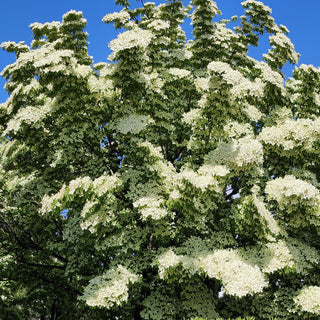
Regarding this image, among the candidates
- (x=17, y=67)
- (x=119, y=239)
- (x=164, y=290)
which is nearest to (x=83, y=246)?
(x=119, y=239)

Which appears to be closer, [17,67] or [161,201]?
[161,201]

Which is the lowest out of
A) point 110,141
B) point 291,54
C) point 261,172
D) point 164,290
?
point 164,290

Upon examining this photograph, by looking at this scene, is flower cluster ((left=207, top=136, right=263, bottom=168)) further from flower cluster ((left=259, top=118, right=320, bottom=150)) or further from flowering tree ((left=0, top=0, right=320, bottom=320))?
flower cluster ((left=259, top=118, right=320, bottom=150))

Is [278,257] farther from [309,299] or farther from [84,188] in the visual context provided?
[84,188]

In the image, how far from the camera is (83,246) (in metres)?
12.3

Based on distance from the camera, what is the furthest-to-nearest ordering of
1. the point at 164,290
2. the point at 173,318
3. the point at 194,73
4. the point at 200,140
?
the point at 194,73, the point at 200,140, the point at 164,290, the point at 173,318

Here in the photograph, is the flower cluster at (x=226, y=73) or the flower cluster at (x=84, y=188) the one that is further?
the flower cluster at (x=226, y=73)

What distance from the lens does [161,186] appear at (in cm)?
1101

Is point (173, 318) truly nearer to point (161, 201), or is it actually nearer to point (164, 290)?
point (164, 290)

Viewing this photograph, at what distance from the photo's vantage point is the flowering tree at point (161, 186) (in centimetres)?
996

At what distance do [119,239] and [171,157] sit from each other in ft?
22.0

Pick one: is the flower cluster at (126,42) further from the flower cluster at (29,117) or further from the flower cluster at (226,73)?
the flower cluster at (29,117)

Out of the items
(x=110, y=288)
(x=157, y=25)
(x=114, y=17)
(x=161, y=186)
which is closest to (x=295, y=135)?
(x=161, y=186)

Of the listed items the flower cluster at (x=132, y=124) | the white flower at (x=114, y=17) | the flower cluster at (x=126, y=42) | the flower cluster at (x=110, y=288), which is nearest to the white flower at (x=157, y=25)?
the white flower at (x=114, y=17)
